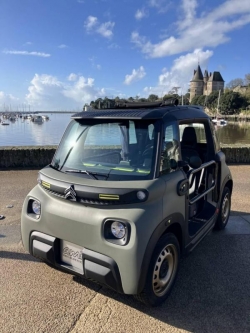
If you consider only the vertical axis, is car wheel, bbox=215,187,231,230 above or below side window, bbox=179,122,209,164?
below

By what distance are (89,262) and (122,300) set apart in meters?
0.71

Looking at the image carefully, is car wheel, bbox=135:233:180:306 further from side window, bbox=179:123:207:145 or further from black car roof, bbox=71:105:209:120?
side window, bbox=179:123:207:145

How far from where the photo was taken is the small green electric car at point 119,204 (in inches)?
92.2

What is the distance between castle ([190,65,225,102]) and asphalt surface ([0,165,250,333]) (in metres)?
137

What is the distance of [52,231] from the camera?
8.91ft

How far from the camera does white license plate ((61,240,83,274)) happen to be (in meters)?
2.59

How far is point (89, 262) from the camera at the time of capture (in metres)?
2.45

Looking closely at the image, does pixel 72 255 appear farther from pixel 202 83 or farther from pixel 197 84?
pixel 202 83

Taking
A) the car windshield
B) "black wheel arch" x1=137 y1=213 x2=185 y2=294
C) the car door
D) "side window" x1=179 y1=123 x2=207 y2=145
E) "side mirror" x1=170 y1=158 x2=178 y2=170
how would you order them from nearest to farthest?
"black wheel arch" x1=137 y1=213 x2=185 y2=294, the car windshield, "side mirror" x1=170 y1=158 x2=178 y2=170, the car door, "side window" x1=179 y1=123 x2=207 y2=145

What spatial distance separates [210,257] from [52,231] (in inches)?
90.5

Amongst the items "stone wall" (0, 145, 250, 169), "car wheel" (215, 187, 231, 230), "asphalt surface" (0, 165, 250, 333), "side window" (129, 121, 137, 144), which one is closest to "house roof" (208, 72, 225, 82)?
"stone wall" (0, 145, 250, 169)

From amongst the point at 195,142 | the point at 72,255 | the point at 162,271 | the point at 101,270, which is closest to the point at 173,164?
the point at 162,271

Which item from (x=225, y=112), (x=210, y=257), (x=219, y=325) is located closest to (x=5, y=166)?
(x=210, y=257)

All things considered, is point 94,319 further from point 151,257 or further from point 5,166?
point 5,166
